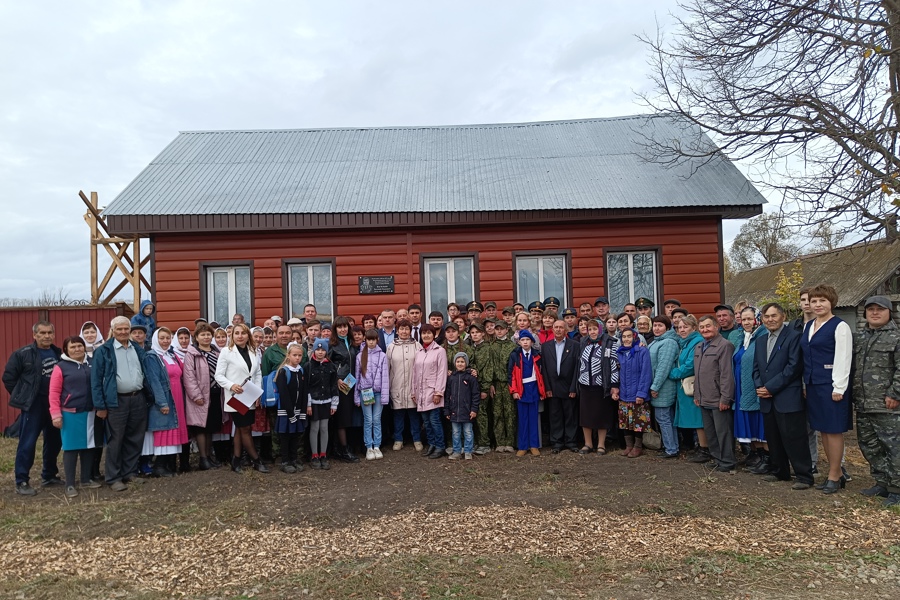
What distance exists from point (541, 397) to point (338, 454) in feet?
8.85

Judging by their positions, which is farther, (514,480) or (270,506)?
(514,480)

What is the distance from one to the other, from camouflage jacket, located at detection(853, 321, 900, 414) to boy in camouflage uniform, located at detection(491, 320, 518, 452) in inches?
148

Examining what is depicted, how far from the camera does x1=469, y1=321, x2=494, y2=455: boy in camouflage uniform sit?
7.98m

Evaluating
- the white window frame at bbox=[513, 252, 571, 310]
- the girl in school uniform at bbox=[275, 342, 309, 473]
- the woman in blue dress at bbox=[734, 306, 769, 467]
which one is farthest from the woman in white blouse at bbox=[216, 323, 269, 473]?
the woman in blue dress at bbox=[734, 306, 769, 467]

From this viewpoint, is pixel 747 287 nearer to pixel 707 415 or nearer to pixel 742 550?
pixel 707 415

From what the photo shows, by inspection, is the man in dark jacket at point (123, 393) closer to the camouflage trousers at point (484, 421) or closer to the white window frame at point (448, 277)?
the camouflage trousers at point (484, 421)

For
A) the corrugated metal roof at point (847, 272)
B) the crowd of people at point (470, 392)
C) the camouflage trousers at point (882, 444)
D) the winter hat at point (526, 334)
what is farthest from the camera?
the corrugated metal roof at point (847, 272)

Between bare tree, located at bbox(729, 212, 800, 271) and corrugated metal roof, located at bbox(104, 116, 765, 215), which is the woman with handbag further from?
bare tree, located at bbox(729, 212, 800, 271)

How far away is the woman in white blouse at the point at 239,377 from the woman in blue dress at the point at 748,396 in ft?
18.0

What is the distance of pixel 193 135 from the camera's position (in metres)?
14.4

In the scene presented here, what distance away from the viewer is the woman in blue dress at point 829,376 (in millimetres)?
6016

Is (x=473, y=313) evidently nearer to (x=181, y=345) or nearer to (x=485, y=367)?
(x=485, y=367)

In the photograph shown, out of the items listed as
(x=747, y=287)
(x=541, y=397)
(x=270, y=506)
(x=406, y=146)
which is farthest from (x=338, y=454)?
(x=747, y=287)

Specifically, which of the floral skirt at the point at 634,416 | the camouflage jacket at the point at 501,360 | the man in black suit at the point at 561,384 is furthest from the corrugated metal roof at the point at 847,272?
the camouflage jacket at the point at 501,360
